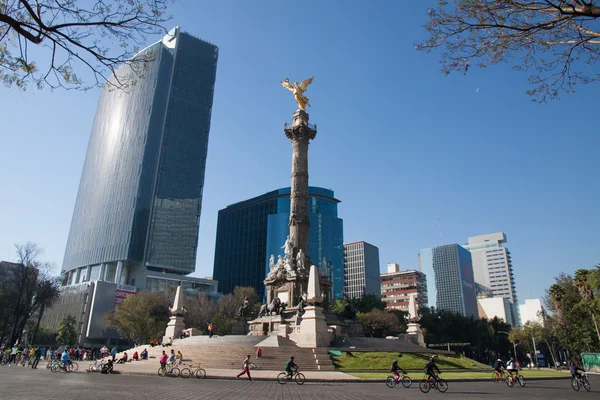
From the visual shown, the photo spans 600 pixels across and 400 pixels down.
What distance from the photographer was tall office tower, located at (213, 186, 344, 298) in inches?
4429

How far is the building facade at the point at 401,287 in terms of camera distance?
127 meters

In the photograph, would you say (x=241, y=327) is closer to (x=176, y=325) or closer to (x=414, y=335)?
(x=176, y=325)

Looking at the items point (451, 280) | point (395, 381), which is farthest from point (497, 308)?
point (395, 381)

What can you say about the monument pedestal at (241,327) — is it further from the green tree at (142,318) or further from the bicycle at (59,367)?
the green tree at (142,318)

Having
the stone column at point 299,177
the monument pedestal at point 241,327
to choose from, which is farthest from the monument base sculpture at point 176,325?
the stone column at point 299,177

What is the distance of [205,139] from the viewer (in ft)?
354

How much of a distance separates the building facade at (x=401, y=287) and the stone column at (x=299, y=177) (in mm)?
93607

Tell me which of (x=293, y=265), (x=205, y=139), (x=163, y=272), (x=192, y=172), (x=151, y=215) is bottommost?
(x=293, y=265)

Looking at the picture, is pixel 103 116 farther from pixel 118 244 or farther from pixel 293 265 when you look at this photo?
pixel 293 265

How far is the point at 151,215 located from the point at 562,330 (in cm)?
8192

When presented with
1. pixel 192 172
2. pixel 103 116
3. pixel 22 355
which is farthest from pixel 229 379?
pixel 103 116

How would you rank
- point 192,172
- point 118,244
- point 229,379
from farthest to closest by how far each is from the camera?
1. point 192,172
2. point 118,244
3. point 229,379

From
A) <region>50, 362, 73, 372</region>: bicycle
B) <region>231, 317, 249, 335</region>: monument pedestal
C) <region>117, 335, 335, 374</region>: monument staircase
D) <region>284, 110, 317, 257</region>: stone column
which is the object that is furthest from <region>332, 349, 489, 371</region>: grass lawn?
<region>50, 362, 73, 372</region>: bicycle

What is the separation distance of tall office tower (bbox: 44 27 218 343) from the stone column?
5927 centimetres
